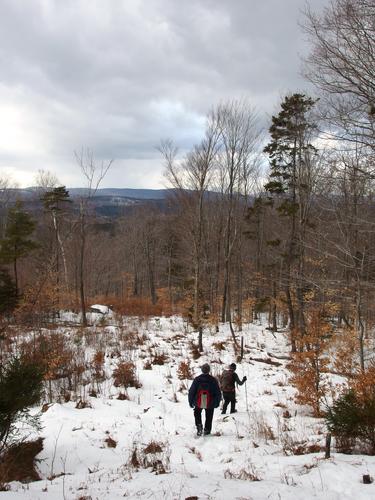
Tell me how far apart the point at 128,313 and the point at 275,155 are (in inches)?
560

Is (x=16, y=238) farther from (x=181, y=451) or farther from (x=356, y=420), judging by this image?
(x=356, y=420)

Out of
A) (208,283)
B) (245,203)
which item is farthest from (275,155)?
(208,283)

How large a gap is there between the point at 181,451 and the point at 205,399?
4.34ft

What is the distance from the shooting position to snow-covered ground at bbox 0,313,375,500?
14.7 feet

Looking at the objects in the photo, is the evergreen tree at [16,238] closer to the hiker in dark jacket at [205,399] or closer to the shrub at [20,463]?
the hiker in dark jacket at [205,399]

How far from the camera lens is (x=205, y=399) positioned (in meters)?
8.08

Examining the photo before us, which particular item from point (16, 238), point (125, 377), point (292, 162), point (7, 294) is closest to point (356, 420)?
point (125, 377)

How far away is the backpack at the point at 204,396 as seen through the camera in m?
8.05

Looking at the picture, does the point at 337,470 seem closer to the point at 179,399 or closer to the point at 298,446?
the point at 298,446

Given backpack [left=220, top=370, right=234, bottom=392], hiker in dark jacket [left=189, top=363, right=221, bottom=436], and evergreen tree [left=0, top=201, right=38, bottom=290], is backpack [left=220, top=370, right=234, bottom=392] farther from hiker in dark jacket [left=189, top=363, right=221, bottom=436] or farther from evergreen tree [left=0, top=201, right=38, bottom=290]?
evergreen tree [left=0, top=201, right=38, bottom=290]

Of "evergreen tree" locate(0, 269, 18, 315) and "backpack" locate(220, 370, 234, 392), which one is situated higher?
"evergreen tree" locate(0, 269, 18, 315)

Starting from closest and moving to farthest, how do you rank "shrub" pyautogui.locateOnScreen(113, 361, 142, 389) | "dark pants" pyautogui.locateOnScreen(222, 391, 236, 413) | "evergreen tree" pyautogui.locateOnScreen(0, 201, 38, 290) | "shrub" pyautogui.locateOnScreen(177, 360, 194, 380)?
"dark pants" pyautogui.locateOnScreen(222, 391, 236, 413)
"shrub" pyautogui.locateOnScreen(113, 361, 142, 389)
"shrub" pyautogui.locateOnScreen(177, 360, 194, 380)
"evergreen tree" pyautogui.locateOnScreen(0, 201, 38, 290)

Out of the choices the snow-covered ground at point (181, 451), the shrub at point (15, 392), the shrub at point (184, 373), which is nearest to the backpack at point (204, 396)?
the snow-covered ground at point (181, 451)

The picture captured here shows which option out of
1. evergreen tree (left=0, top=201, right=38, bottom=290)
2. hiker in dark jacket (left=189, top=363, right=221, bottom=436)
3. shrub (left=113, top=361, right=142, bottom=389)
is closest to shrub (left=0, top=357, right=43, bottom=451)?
hiker in dark jacket (left=189, top=363, right=221, bottom=436)
